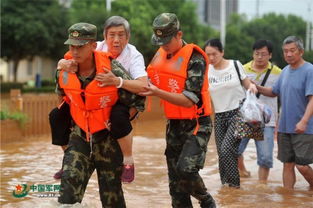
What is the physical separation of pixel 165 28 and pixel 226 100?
2.68m

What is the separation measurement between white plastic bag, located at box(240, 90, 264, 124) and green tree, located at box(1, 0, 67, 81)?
3389cm

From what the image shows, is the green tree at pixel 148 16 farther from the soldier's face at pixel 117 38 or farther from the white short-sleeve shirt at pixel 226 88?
the soldier's face at pixel 117 38

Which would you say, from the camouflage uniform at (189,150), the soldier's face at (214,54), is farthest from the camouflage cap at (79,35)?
the soldier's face at (214,54)

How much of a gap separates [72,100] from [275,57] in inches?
2004

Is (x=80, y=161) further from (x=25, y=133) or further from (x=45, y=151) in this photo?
(x=25, y=133)

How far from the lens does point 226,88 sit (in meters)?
7.51

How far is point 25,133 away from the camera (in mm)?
14273

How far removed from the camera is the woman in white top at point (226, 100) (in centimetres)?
739

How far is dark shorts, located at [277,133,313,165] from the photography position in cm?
711

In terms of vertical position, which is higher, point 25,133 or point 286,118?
point 286,118

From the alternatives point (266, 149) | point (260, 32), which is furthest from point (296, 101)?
point (260, 32)

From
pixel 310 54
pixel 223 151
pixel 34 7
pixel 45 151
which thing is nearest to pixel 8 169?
pixel 45 151

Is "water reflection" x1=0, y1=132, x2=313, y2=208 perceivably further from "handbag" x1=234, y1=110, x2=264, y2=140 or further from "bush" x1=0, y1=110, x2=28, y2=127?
"bush" x1=0, y1=110, x2=28, y2=127
